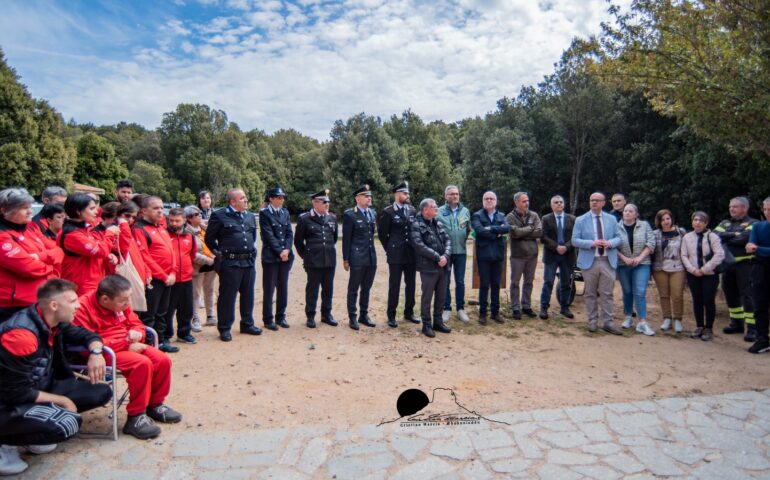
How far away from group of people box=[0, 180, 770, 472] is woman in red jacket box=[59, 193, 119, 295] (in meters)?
0.01

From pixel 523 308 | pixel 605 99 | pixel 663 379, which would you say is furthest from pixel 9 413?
pixel 605 99

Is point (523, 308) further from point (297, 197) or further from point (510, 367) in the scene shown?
point (297, 197)

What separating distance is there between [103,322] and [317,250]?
3428mm

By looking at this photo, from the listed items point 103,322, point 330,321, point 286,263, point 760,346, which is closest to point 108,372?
point 103,322

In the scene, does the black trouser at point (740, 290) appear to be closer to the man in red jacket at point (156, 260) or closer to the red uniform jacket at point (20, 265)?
the man in red jacket at point (156, 260)

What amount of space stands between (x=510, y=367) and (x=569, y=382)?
0.69 meters

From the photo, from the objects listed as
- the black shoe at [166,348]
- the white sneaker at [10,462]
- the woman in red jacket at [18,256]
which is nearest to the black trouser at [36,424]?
the white sneaker at [10,462]

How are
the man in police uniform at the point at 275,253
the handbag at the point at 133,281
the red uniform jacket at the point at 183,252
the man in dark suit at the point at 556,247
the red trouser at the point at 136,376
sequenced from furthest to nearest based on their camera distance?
the man in dark suit at the point at 556,247
the man in police uniform at the point at 275,253
the red uniform jacket at the point at 183,252
the handbag at the point at 133,281
the red trouser at the point at 136,376

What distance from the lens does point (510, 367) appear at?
5.54 m

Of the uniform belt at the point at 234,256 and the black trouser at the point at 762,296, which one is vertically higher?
the uniform belt at the point at 234,256

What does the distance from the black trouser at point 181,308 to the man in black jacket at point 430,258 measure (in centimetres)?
315

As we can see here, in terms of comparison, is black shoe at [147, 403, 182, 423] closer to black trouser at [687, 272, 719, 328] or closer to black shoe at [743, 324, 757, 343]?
black trouser at [687, 272, 719, 328]

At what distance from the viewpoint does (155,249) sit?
5.78 meters

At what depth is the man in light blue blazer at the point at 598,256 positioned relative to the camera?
281 inches
